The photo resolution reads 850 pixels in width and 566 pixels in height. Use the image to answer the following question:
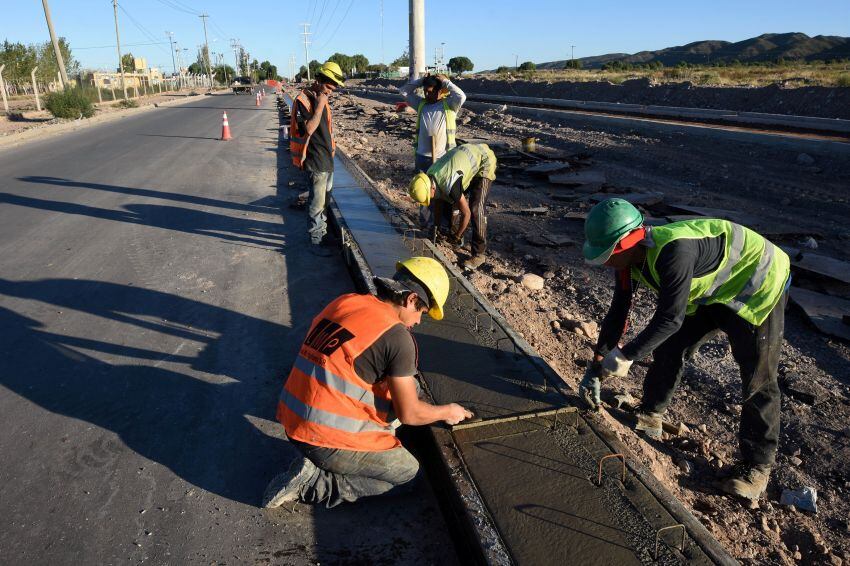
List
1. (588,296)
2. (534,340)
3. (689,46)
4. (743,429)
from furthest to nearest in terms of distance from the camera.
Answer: (689,46), (588,296), (534,340), (743,429)

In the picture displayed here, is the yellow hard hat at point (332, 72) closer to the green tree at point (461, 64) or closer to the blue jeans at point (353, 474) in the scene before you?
the blue jeans at point (353, 474)

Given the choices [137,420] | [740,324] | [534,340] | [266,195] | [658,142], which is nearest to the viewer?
[740,324]

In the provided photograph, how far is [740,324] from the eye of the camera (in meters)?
2.94

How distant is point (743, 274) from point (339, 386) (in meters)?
2.13

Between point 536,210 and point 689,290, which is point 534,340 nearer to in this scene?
point 689,290

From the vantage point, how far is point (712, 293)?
2916 mm

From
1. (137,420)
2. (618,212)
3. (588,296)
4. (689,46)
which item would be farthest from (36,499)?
(689,46)

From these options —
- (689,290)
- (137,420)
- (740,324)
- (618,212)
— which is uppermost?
(618,212)

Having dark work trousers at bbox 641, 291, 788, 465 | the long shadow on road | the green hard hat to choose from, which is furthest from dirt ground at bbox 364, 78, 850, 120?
the long shadow on road

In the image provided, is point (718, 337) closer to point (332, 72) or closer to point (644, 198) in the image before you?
point (644, 198)

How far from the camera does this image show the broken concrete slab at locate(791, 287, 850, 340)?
15.8 ft

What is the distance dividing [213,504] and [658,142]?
1446cm

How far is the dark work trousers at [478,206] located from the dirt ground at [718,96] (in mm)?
16907

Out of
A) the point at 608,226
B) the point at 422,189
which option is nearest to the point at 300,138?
the point at 422,189
